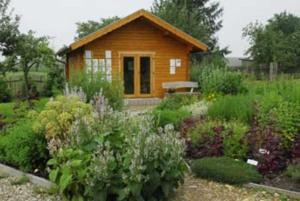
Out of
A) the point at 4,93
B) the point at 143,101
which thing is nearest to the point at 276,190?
the point at 143,101

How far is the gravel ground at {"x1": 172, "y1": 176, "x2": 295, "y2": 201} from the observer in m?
5.10

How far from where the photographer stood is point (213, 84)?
1406cm

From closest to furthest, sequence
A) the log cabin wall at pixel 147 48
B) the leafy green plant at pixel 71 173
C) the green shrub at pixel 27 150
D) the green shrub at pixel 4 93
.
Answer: the leafy green plant at pixel 71 173
the green shrub at pixel 27 150
the log cabin wall at pixel 147 48
the green shrub at pixel 4 93

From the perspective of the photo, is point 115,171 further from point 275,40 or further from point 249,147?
point 275,40

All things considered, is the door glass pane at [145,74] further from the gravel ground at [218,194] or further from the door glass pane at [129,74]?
the gravel ground at [218,194]

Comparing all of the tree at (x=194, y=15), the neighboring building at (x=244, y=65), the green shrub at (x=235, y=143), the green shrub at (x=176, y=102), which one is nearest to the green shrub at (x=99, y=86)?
the green shrub at (x=176, y=102)

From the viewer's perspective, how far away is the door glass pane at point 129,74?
723 inches

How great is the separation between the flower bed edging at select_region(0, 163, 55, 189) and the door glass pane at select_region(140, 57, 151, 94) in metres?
12.5

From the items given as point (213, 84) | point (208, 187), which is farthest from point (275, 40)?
point (208, 187)

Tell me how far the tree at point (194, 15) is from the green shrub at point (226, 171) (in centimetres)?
2677

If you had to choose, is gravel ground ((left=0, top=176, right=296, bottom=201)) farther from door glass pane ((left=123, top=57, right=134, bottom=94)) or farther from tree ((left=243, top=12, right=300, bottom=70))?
tree ((left=243, top=12, right=300, bottom=70))

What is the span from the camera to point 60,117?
6.00m

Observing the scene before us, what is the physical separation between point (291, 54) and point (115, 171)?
3214 cm

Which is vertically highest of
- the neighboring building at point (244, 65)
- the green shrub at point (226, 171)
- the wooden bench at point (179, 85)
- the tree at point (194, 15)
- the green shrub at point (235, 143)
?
the tree at point (194, 15)
